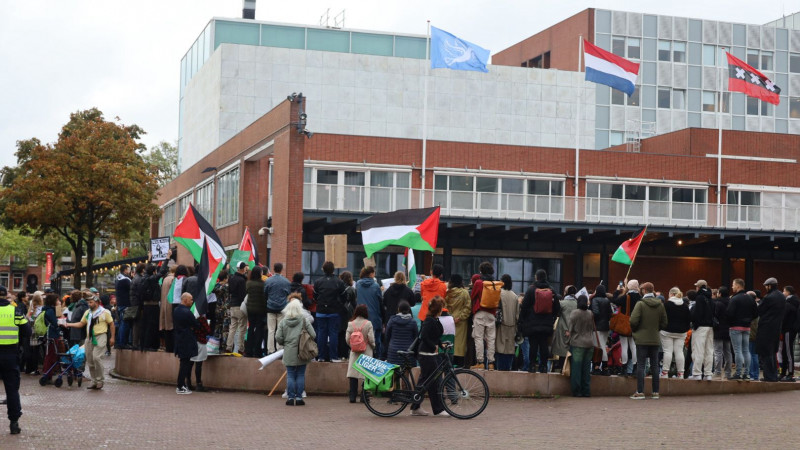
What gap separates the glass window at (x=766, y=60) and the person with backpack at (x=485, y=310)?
66.4 m

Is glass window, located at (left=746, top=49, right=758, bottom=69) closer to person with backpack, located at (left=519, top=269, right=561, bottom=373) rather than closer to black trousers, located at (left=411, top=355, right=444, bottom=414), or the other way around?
person with backpack, located at (left=519, top=269, right=561, bottom=373)

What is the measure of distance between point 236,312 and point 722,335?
880 cm

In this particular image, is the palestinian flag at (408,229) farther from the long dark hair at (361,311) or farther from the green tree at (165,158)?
the green tree at (165,158)

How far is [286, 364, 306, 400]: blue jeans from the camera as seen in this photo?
15781mm

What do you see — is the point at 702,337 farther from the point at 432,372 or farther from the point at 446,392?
the point at 432,372

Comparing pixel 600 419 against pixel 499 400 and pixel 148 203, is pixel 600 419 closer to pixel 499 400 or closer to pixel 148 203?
pixel 499 400

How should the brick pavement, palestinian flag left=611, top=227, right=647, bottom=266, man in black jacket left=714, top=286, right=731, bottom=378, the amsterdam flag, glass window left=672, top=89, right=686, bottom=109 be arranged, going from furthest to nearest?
glass window left=672, top=89, right=686, bottom=109
the amsterdam flag
palestinian flag left=611, top=227, right=647, bottom=266
man in black jacket left=714, top=286, right=731, bottom=378
the brick pavement

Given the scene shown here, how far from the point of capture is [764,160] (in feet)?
154

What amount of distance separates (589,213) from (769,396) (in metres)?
25.0

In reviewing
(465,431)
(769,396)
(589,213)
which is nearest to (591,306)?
(769,396)

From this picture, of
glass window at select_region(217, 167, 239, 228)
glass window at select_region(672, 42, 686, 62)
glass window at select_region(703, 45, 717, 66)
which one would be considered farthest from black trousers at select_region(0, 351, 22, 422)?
glass window at select_region(703, 45, 717, 66)

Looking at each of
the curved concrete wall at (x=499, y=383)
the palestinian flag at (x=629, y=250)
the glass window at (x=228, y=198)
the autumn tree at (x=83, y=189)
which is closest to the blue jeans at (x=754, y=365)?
the curved concrete wall at (x=499, y=383)

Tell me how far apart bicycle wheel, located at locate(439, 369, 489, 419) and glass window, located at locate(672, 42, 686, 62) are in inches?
2589

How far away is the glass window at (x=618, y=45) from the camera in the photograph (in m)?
73.2
